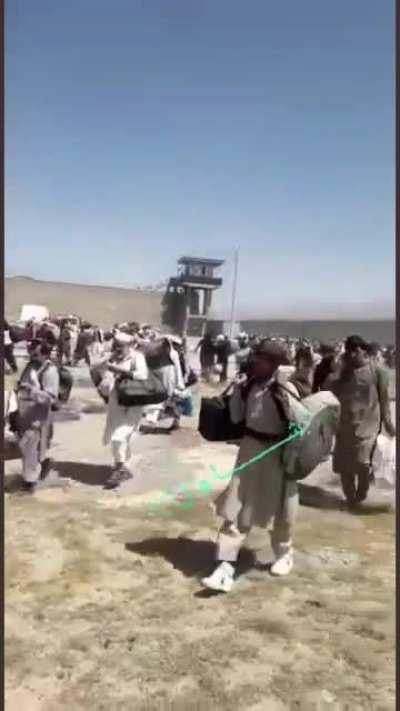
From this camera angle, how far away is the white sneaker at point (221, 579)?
2.13 metres

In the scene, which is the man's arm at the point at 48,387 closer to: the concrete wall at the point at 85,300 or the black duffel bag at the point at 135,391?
the black duffel bag at the point at 135,391

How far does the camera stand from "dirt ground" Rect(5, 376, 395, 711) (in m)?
1.71

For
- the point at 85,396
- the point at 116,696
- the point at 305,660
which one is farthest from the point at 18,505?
the point at 305,660

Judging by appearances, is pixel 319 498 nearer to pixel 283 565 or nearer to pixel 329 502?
pixel 329 502

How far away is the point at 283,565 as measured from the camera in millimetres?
2250

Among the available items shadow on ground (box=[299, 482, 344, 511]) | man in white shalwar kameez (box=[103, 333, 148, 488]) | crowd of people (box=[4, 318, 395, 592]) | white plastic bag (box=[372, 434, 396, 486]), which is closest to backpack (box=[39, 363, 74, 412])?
crowd of people (box=[4, 318, 395, 592])

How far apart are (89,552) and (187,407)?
163cm

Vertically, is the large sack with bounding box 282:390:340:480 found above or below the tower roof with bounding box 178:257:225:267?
below

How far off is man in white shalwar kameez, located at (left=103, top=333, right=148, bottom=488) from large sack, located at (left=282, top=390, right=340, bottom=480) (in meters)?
1.02

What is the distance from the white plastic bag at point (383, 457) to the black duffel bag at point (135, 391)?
110 cm

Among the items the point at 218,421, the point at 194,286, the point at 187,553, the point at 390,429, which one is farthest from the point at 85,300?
the point at 390,429

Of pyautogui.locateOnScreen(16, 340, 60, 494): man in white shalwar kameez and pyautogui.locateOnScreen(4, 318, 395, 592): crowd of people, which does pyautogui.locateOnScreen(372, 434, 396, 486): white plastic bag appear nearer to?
pyautogui.locateOnScreen(4, 318, 395, 592): crowd of people

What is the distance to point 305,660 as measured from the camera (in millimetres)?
1812

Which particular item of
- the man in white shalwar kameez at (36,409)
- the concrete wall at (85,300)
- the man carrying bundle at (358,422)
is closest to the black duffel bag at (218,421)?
the concrete wall at (85,300)
